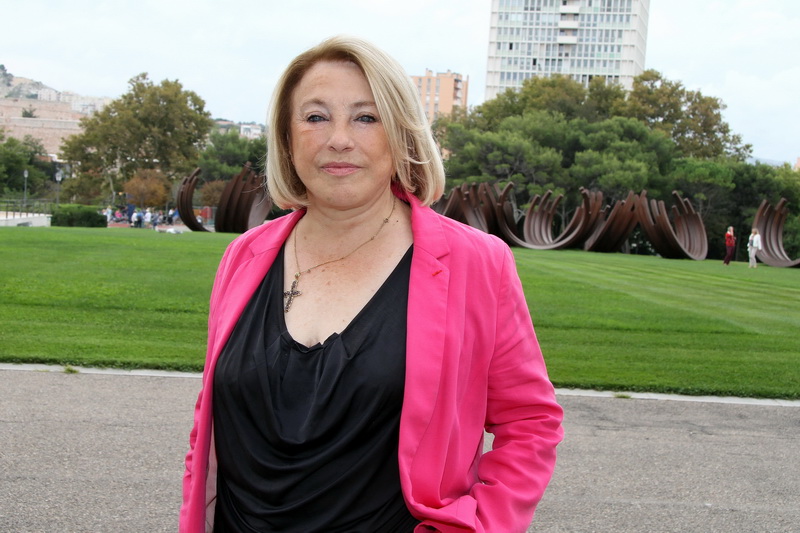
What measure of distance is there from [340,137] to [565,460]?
10.9 feet

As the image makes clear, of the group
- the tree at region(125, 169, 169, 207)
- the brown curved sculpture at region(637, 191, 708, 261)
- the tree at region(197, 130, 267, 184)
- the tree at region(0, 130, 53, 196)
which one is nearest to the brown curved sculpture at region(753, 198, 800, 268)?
the brown curved sculpture at region(637, 191, 708, 261)

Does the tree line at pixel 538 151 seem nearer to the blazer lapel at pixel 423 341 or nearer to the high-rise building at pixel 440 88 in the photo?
the blazer lapel at pixel 423 341

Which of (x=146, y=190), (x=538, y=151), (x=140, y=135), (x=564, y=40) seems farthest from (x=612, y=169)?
(x=564, y=40)

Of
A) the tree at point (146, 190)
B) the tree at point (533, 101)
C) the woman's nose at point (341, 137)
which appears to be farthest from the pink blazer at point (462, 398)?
the tree at point (533, 101)

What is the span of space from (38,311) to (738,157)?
2438 inches

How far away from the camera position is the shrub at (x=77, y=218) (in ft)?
122

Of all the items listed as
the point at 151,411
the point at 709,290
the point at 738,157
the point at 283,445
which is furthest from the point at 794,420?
the point at 738,157

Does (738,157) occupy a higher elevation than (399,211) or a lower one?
higher

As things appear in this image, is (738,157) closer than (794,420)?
No

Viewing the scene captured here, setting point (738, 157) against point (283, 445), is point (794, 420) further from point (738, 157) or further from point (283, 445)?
point (738, 157)

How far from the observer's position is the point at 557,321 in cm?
1013

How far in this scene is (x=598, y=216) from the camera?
31469 mm

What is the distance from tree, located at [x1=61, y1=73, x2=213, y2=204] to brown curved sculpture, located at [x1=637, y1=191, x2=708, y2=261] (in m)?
38.2

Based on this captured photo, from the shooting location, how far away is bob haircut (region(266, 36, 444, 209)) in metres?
1.91
